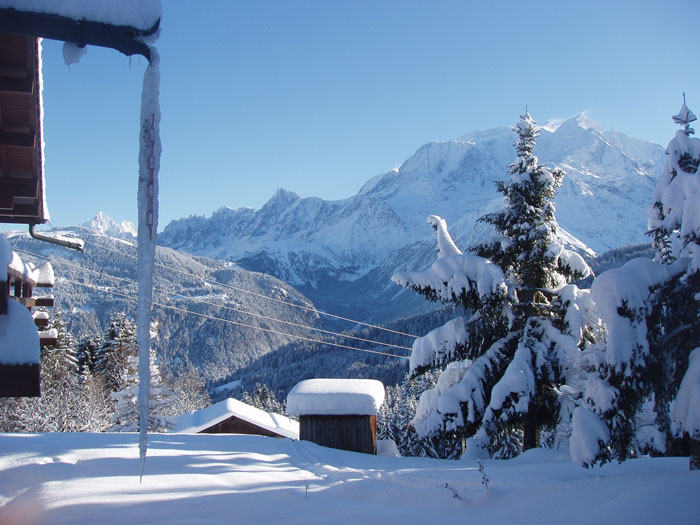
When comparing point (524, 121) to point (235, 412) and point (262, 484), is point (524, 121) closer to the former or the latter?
point (262, 484)

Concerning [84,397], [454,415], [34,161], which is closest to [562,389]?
[454,415]

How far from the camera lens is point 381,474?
795cm

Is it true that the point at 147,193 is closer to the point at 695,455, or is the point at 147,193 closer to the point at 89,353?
the point at 695,455

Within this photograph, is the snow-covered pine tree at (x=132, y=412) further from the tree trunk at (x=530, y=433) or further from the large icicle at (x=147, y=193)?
the large icicle at (x=147, y=193)

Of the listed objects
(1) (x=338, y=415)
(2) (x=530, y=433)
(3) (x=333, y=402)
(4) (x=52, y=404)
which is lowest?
(4) (x=52, y=404)

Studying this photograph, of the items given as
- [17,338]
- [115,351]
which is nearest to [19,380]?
[17,338]

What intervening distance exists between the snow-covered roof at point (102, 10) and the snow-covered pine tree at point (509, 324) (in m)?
7.32

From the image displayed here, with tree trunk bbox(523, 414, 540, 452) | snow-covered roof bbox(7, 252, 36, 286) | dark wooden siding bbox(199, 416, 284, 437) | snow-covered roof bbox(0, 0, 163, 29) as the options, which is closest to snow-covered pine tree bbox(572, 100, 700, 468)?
tree trunk bbox(523, 414, 540, 452)

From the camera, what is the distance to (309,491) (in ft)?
21.2

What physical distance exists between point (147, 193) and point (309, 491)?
15.4ft

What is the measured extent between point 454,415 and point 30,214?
782 centimetres

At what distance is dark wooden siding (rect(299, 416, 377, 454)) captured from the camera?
14.8 m

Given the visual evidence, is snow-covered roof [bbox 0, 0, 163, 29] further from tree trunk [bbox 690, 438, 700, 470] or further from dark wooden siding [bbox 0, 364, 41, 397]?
tree trunk [bbox 690, 438, 700, 470]

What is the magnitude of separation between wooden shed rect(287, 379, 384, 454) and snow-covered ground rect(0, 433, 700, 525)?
604 cm
